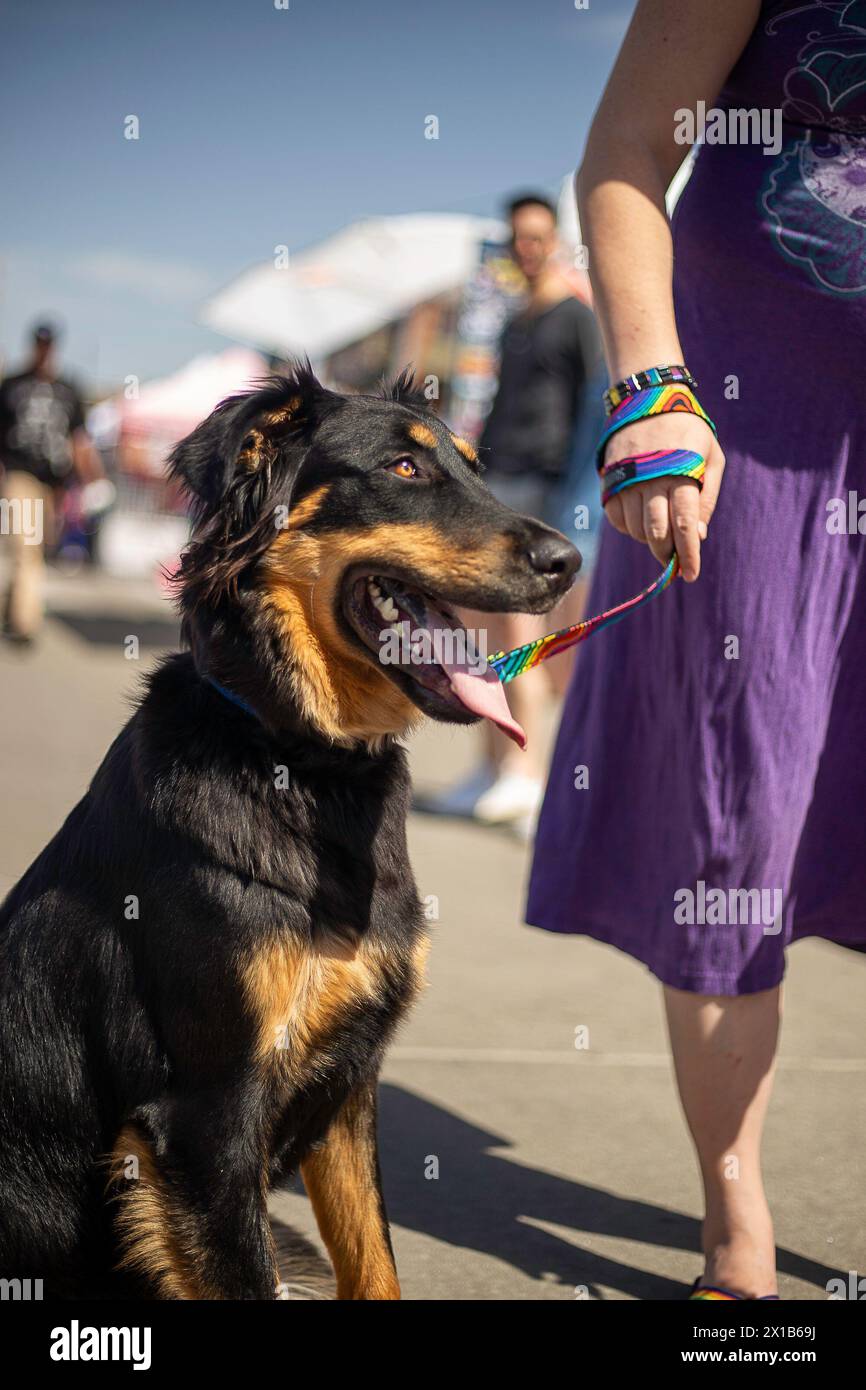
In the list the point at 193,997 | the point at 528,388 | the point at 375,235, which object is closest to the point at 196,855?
the point at 193,997

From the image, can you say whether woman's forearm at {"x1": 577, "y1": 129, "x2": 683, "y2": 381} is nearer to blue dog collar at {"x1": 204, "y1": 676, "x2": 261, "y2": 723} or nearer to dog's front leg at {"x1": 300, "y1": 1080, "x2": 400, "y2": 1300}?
blue dog collar at {"x1": 204, "y1": 676, "x2": 261, "y2": 723}

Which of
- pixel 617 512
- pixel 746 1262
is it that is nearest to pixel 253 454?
pixel 617 512

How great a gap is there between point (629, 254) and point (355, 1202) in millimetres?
1933

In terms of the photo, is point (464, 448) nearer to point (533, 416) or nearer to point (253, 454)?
point (253, 454)

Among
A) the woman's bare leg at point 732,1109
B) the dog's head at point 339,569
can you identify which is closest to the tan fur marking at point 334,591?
the dog's head at point 339,569

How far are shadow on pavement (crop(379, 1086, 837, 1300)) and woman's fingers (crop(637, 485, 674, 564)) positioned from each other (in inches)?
66.2

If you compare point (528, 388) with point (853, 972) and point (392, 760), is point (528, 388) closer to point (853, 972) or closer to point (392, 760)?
point (853, 972)

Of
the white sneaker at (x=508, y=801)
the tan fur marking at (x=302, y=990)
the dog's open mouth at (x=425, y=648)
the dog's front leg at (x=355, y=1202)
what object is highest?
the dog's open mouth at (x=425, y=648)

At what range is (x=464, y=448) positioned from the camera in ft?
9.86

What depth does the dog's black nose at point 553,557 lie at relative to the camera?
2.62 meters

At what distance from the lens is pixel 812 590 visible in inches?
104

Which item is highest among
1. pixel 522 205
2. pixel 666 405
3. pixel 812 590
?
pixel 522 205

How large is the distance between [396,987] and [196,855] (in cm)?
49

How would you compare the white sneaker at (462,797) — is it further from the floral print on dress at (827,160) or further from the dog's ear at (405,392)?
the floral print on dress at (827,160)
